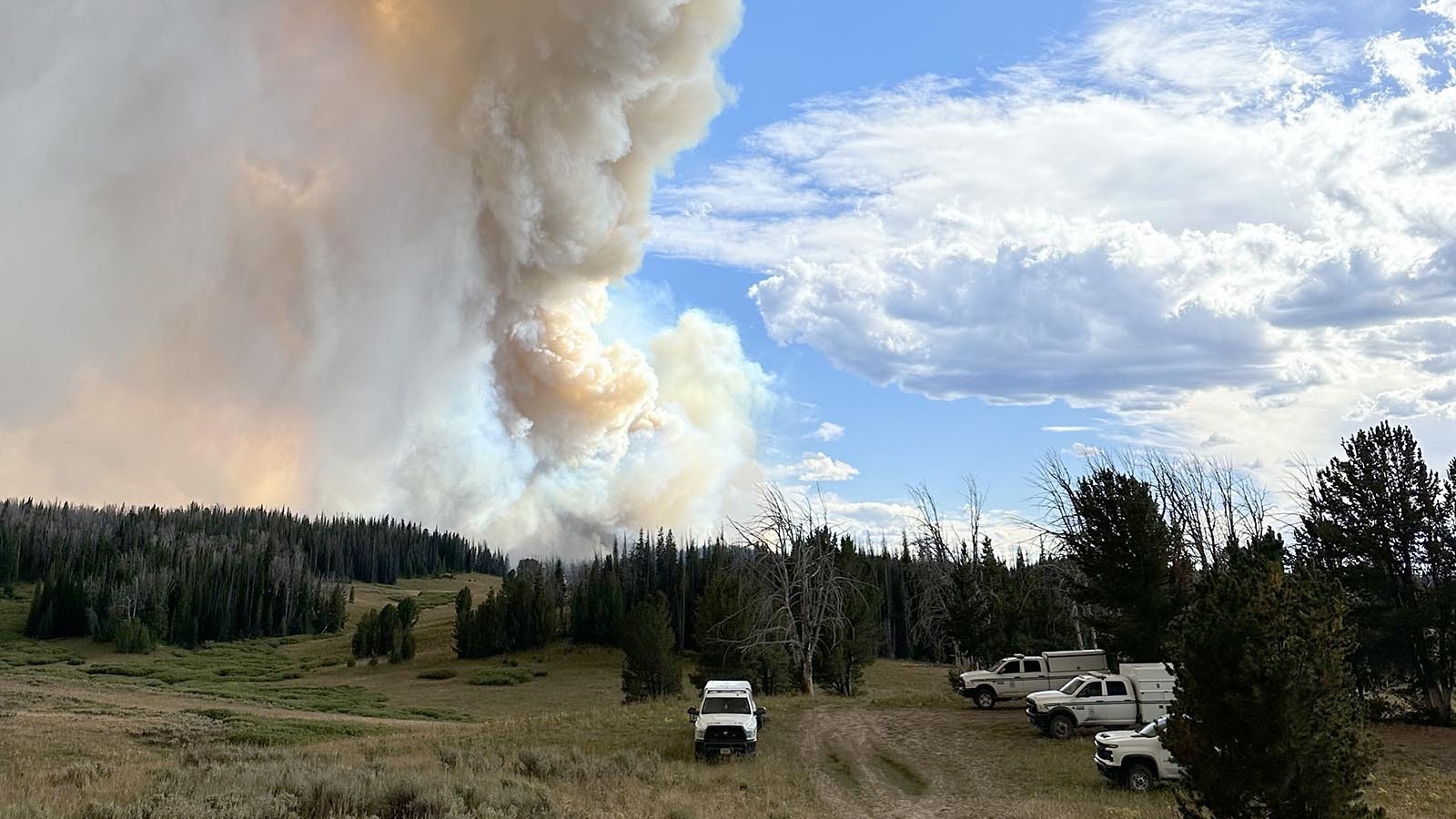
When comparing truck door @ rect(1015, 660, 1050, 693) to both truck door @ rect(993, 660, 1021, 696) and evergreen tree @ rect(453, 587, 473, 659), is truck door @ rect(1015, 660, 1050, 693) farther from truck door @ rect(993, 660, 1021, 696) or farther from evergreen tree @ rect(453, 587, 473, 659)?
evergreen tree @ rect(453, 587, 473, 659)

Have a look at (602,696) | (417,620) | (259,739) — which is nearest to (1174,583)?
(259,739)

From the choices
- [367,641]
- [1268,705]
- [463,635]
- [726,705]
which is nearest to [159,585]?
[367,641]

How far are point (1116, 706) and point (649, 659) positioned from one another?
28.4 meters

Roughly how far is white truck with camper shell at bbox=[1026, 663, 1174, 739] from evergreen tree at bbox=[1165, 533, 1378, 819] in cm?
1627

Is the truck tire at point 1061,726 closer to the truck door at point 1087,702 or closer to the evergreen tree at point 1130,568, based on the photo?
the truck door at point 1087,702

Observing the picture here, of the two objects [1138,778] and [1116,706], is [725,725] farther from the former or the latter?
[1116,706]

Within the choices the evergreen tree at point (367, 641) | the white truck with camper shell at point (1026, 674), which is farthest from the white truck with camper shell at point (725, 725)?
the evergreen tree at point (367, 641)

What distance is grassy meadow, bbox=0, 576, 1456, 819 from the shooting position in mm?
16719

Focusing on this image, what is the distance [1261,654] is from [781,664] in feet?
140

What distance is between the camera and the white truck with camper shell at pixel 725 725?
26.0 meters

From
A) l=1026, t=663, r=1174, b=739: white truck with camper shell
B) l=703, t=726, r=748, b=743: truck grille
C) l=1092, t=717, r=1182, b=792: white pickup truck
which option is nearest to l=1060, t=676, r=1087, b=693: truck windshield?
l=1026, t=663, r=1174, b=739: white truck with camper shell

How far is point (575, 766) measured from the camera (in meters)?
23.6

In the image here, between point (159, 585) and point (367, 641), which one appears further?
point (159, 585)

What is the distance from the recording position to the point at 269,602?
141500 millimetres
